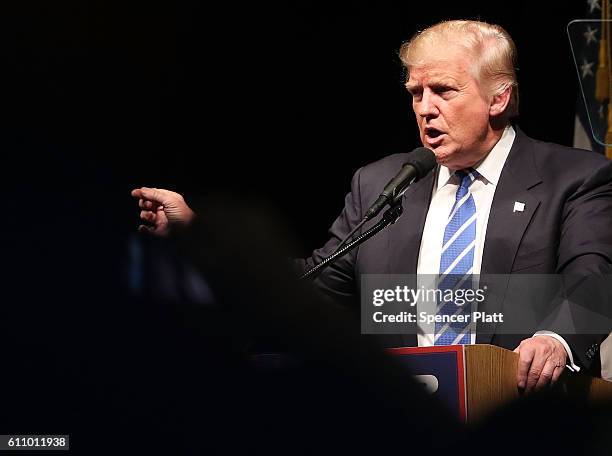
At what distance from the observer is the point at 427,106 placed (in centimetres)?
235

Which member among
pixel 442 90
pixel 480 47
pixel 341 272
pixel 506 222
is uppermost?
pixel 480 47

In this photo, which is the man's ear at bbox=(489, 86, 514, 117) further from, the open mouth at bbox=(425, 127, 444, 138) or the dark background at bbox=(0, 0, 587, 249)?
the dark background at bbox=(0, 0, 587, 249)

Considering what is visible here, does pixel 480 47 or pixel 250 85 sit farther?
pixel 250 85

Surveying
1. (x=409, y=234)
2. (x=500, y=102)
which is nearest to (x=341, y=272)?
(x=409, y=234)

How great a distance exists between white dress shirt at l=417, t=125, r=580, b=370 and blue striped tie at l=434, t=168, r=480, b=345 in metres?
0.01

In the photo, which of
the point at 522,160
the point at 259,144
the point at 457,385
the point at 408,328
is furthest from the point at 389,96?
the point at 457,385

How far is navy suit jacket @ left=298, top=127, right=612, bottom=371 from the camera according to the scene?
210cm

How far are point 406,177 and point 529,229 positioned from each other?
502mm

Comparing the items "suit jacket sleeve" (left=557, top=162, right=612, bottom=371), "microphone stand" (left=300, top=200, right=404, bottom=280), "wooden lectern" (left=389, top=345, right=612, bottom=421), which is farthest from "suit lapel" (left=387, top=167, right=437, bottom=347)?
"wooden lectern" (left=389, top=345, right=612, bottom=421)

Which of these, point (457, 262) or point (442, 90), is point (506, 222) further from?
point (442, 90)

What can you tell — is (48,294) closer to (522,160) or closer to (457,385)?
(457,385)

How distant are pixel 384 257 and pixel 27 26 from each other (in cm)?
141

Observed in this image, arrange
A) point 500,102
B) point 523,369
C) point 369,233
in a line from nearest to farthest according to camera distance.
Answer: point 523,369 < point 369,233 < point 500,102

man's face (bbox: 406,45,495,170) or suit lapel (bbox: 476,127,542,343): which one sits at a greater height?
man's face (bbox: 406,45,495,170)
